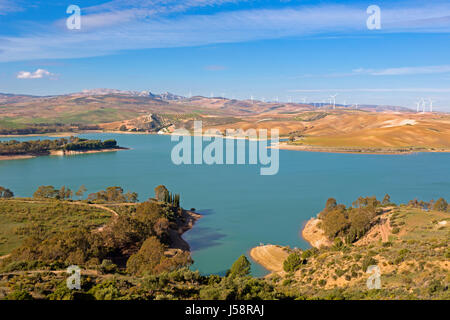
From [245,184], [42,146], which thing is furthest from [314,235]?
[42,146]

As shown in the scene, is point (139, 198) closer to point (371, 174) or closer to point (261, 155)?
point (371, 174)

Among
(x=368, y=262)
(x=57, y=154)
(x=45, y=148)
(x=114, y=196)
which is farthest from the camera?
(x=45, y=148)

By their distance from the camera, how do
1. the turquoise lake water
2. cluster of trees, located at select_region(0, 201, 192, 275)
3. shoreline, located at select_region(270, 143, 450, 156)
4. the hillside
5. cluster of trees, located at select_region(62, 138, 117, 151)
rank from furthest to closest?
cluster of trees, located at select_region(62, 138, 117, 151) → shoreline, located at select_region(270, 143, 450, 156) → the turquoise lake water → cluster of trees, located at select_region(0, 201, 192, 275) → the hillside

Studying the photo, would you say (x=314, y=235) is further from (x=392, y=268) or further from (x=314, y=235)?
(x=392, y=268)

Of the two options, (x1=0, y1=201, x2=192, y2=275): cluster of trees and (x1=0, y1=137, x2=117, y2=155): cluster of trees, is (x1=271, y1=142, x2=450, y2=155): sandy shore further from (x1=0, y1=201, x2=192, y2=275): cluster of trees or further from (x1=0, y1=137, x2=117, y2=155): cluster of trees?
(x1=0, y1=201, x2=192, y2=275): cluster of trees

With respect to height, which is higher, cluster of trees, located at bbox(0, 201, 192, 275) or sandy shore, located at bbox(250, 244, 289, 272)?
cluster of trees, located at bbox(0, 201, 192, 275)

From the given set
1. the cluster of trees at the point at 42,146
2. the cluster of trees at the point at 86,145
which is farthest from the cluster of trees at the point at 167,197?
the cluster of trees at the point at 86,145

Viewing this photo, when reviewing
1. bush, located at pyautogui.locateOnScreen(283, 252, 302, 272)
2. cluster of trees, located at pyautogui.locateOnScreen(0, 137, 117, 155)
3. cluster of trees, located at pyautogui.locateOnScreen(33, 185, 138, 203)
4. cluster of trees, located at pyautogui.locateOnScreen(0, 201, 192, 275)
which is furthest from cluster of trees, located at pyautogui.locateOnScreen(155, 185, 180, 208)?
cluster of trees, located at pyautogui.locateOnScreen(0, 137, 117, 155)

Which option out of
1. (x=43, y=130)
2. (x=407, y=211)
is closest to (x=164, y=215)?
(x=407, y=211)
